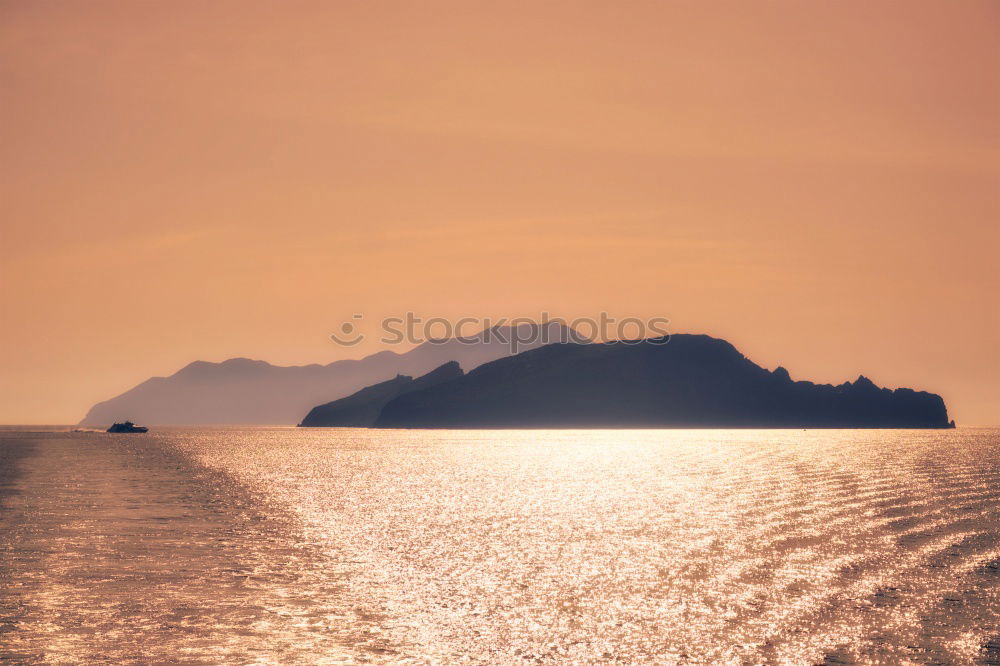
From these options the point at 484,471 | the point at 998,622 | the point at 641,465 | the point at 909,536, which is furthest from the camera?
the point at 641,465

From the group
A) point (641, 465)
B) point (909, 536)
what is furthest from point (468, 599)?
point (641, 465)

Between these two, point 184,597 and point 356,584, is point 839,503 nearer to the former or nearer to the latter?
point 356,584

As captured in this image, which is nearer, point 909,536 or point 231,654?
point 231,654

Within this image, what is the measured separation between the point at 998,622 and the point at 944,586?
258 inches

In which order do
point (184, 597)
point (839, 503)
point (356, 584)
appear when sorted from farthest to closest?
point (839, 503) → point (356, 584) → point (184, 597)

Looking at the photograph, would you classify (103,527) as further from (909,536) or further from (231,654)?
(909,536)

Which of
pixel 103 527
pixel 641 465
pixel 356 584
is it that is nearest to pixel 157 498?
pixel 103 527

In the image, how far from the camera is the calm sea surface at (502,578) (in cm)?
2902

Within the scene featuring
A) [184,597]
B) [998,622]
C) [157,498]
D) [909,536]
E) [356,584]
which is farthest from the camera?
[157,498]

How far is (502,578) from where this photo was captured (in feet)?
139

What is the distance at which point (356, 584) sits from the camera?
40.9 meters

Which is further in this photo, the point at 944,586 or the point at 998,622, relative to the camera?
the point at 944,586

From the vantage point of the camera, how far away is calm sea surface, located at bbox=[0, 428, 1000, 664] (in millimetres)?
29016

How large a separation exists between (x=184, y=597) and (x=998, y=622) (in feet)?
92.8
